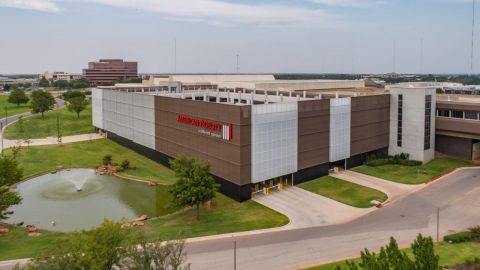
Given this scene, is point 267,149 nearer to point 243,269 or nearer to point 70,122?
point 243,269

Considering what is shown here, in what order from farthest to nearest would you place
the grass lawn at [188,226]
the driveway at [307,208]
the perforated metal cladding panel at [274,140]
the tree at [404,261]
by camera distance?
the perforated metal cladding panel at [274,140]
the driveway at [307,208]
the grass lawn at [188,226]
the tree at [404,261]

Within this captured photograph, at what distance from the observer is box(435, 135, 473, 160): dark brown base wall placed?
65.1 m

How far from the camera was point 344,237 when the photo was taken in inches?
1480

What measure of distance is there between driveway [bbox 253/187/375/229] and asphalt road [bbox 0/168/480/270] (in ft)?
4.51

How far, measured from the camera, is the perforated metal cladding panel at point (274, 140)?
48750 millimetres

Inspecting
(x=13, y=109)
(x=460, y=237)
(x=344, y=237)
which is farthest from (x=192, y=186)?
(x=13, y=109)

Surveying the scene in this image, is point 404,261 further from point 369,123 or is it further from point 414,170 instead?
point 369,123

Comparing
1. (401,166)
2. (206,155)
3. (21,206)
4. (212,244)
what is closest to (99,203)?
(21,206)

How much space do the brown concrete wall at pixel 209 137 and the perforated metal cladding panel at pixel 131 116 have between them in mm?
2993

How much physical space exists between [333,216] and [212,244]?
1430cm

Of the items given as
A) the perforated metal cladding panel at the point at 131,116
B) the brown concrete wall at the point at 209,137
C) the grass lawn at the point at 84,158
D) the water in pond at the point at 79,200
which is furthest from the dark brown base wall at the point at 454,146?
the perforated metal cladding panel at the point at 131,116

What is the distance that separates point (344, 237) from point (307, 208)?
27.6 feet

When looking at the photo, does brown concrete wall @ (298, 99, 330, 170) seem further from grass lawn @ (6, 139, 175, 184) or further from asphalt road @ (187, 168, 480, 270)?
grass lawn @ (6, 139, 175, 184)

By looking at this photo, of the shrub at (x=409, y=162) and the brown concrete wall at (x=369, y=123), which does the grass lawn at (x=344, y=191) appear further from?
the shrub at (x=409, y=162)
